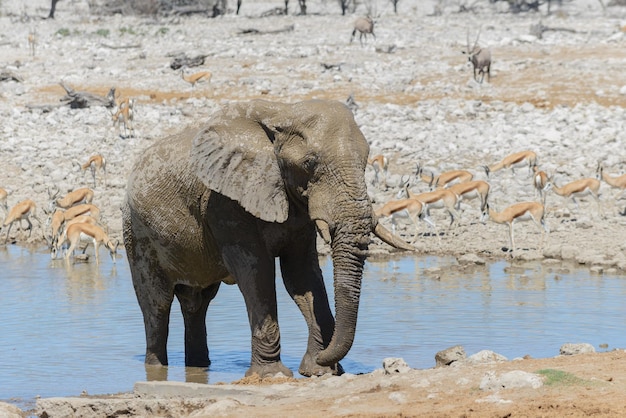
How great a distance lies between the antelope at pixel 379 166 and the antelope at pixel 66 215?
4.63 meters

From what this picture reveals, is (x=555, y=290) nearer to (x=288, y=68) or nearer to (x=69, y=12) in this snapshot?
(x=288, y=68)

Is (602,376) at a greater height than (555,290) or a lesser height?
greater

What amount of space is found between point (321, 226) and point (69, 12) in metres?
44.2

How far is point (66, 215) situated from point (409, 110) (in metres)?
8.23

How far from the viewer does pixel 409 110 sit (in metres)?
23.4

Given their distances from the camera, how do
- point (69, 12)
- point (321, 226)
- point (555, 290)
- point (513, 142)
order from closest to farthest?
point (321, 226) < point (555, 290) < point (513, 142) < point (69, 12)

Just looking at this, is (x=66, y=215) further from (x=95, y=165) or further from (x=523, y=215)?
(x=523, y=215)

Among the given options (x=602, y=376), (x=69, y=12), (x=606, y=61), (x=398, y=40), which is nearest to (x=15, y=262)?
(x=602, y=376)

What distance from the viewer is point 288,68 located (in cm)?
2922

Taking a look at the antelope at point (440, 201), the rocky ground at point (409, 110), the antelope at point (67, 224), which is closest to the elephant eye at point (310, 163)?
the rocky ground at point (409, 110)

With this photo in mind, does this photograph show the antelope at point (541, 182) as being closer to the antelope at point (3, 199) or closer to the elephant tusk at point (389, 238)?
the antelope at point (3, 199)

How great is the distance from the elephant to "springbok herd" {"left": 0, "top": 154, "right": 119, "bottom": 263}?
23.2 feet

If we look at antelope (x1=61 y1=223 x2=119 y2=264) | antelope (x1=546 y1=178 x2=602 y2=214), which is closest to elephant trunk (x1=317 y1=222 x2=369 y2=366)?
antelope (x1=61 y1=223 x2=119 y2=264)

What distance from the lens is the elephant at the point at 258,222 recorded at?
7.04 m
